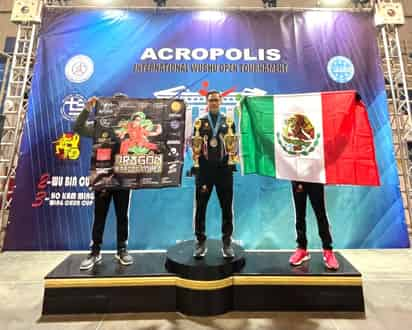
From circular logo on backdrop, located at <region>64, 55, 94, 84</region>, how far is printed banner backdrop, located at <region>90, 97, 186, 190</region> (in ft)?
6.01

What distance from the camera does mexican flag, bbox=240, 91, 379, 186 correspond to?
255 cm

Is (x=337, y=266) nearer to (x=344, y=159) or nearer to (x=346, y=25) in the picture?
(x=344, y=159)

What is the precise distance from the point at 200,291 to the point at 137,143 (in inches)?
57.2

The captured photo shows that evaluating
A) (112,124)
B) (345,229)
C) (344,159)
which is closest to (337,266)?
(344,159)

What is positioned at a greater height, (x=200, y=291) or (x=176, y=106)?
(x=176, y=106)

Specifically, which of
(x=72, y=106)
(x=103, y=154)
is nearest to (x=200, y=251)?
(x=103, y=154)

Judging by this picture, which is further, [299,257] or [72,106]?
[72,106]

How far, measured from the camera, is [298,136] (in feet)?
8.79

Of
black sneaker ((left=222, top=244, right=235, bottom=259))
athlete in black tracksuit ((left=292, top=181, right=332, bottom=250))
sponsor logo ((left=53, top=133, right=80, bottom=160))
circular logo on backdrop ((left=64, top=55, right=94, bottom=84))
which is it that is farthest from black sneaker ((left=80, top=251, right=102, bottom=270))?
circular logo on backdrop ((left=64, top=55, right=94, bottom=84))

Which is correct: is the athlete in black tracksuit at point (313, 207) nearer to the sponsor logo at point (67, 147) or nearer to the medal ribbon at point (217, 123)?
the medal ribbon at point (217, 123)

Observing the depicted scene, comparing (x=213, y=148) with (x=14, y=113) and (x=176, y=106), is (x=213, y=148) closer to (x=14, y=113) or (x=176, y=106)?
(x=176, y=106)

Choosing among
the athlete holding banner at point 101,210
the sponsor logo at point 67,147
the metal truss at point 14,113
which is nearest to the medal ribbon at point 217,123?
the athlete holding banner at point 101,210

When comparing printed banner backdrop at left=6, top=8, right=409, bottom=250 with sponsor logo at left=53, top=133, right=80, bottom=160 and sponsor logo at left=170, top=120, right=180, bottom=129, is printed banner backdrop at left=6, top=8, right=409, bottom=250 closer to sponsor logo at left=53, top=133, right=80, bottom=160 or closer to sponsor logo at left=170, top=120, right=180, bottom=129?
sponsor logo at left=53, top=133, right=80, bottom=160

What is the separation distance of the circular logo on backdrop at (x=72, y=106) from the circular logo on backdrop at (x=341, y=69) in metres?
3.79
